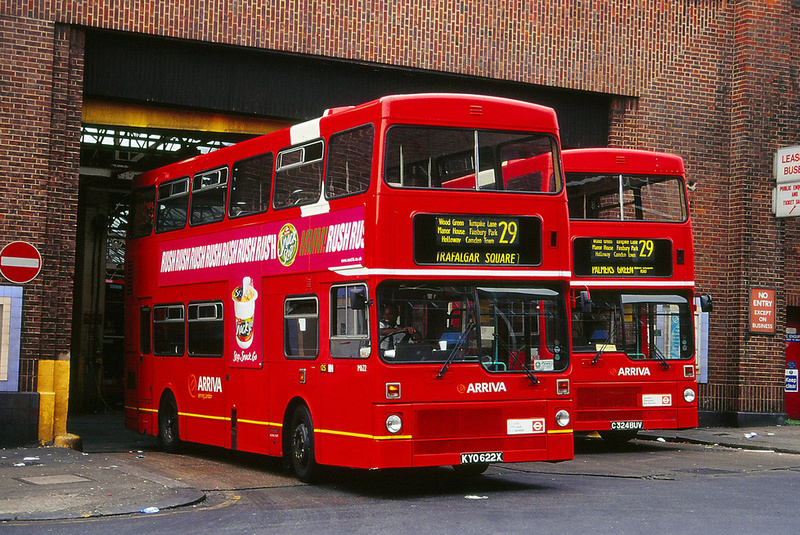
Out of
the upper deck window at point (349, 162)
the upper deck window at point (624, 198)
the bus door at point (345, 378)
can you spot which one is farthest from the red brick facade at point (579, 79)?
the upper deck window at point (349, 162)

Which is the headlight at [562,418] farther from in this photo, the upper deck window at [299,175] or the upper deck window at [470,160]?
the upper deck window at [299,175]

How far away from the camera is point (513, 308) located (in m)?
11.3

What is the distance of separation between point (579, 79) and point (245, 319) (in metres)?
9.41

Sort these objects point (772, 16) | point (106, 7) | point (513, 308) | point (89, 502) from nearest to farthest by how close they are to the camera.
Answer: point (89, 502)
point (513, 308)
point (106, 7)
point (772, 16)

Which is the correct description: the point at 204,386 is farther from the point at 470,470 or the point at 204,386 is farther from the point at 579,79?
the point at 579,79

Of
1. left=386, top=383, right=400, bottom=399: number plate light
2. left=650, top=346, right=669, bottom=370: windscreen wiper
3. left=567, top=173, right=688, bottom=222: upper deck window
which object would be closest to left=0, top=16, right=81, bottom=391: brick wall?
left=386, top=383, right=400, bottom=399: number plate light

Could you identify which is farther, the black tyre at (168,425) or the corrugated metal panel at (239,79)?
the corrugated metal panel at (239,79)

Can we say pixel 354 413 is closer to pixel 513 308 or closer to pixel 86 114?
pixel 513 308

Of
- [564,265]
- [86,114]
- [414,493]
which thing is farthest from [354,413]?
[86,114]

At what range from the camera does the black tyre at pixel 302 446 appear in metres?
12.1

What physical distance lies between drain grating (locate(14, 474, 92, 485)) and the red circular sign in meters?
3.64

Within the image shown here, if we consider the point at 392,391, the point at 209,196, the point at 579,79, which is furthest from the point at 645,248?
the point at 392,391

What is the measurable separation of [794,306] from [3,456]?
15.7m

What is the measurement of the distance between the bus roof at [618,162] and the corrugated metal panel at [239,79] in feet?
11.8
